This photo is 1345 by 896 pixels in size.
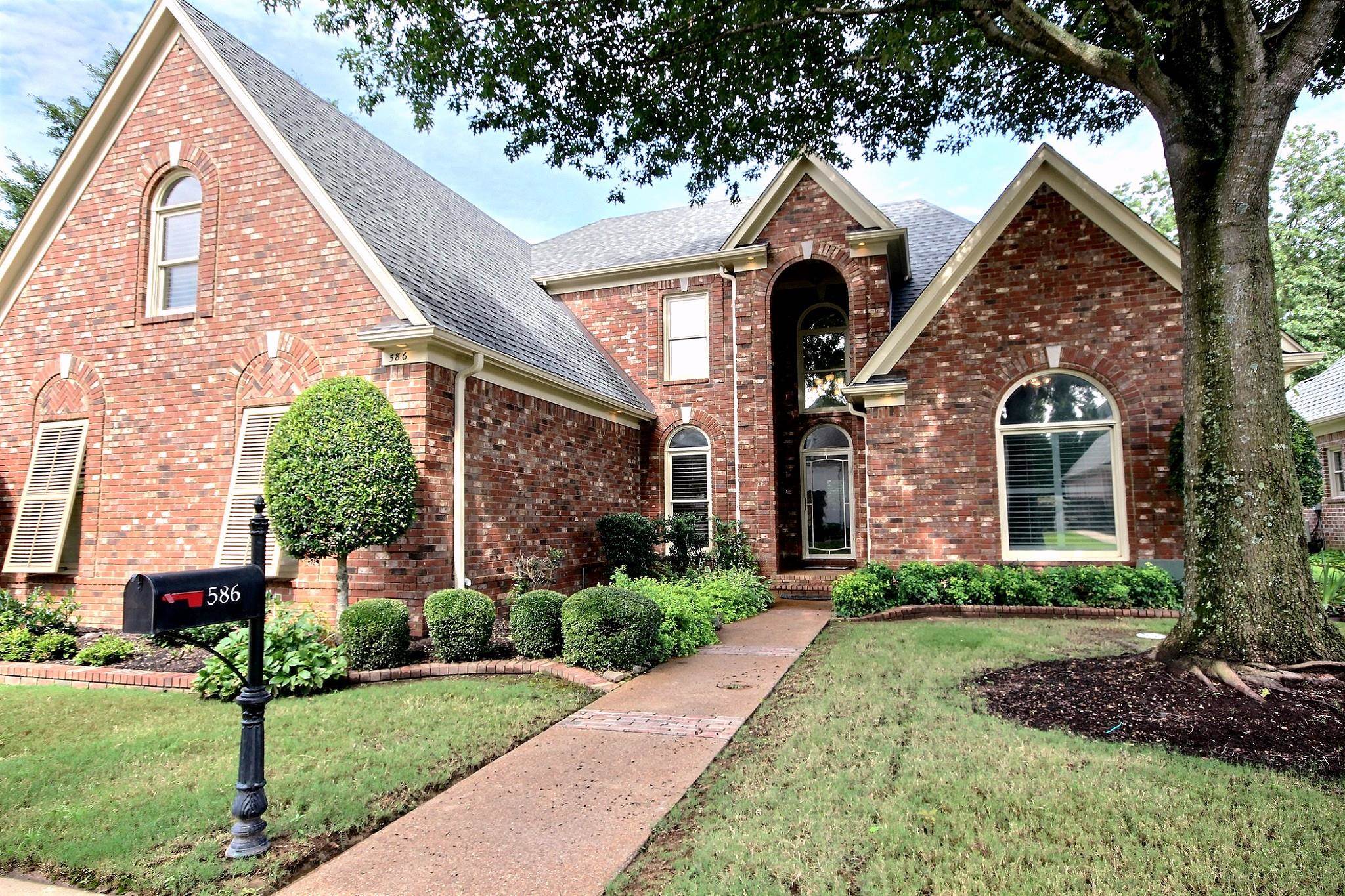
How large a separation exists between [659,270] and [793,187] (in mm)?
3159

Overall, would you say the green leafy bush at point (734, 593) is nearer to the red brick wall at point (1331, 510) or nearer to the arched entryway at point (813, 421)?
the arched entryway at point (813, 421)

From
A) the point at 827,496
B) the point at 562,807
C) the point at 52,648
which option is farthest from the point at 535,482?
the point at 562,807

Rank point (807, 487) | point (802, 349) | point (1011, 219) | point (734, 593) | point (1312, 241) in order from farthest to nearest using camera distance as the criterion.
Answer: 1. point (1312, 241)
2. point (802, 349)
3. point (807, 487)
4. point (1011, 219)
5. point (734, 593)

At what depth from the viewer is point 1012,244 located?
10789mm

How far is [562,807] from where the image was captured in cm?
378

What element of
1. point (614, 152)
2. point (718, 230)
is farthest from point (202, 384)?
point (718, 230)

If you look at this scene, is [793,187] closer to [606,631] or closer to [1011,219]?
[1011,219]

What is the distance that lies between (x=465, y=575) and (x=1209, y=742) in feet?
24.2

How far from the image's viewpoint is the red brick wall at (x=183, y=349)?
29.2 feet

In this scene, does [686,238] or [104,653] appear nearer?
[104,653]

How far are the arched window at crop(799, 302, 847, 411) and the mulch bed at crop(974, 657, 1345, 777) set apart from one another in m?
8.90

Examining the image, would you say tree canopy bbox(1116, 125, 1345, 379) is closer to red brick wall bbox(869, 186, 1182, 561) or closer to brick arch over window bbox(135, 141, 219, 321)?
red brick wall bbox(869, 186, 1182, 561)

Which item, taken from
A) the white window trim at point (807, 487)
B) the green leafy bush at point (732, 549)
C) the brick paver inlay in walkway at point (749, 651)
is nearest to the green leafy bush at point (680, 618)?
the brick paver inlay in walkway at point (749, 651)

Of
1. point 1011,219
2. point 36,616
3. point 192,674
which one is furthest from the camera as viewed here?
point 1011,219
